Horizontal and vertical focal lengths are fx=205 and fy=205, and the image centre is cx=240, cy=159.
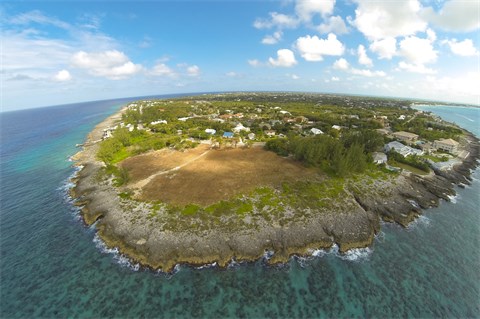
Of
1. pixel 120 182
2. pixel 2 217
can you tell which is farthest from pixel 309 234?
pixel 2 217

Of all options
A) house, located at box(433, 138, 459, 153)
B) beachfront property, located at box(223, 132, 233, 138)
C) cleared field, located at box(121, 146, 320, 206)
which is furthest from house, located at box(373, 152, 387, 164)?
beachfront property, located at box(223, 132, 233, 138)

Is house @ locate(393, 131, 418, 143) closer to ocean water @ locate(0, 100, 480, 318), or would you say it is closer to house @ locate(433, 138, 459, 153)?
house @ locate(433, 138, 459, 153)

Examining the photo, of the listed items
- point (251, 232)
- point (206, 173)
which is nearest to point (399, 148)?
point (251, 232)

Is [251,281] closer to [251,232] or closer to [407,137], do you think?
[251,232]

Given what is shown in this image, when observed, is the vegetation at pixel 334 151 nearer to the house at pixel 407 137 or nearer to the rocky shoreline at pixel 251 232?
the rocky shoreline at pixel 251 232

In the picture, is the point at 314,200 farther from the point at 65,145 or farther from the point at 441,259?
the point at 65,145

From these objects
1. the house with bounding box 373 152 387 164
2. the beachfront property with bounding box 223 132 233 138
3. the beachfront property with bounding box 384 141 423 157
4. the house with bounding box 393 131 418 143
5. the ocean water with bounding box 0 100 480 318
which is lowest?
the ocean water with bounding box 0 100 480 318
